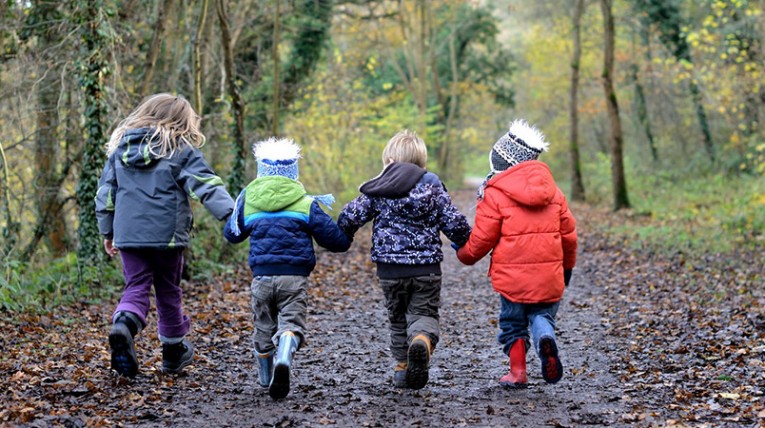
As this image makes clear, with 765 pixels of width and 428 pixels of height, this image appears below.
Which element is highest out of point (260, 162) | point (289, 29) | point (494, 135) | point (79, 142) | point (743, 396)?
point (494, 135)

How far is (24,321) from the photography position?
8.07 meters

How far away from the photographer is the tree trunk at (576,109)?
26414 mm

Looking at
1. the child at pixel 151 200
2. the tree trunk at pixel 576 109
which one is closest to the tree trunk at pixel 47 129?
the child at pixel 151 200

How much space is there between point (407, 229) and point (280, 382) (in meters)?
1.43

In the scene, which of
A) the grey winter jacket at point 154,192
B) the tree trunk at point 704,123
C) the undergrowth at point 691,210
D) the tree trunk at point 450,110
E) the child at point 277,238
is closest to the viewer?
the child at point 277,238

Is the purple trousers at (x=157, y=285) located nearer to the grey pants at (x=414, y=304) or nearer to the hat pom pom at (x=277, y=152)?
the hat pom pom at (x=277, y=152)

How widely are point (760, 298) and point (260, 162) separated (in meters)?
6.41

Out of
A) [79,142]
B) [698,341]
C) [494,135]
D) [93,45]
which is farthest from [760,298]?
[494,135]

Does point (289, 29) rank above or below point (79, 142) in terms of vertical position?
above

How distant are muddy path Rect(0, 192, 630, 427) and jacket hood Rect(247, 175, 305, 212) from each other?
1.35 m

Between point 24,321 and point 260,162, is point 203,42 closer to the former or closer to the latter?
point 24,321

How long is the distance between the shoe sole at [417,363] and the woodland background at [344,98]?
16.5 feet

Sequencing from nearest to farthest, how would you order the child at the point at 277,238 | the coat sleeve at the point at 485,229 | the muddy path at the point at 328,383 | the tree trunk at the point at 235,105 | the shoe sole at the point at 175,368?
the muddy path at the point at 328,383, the child at the point at 277,238, the coat sleeve at the point at 485,229, the shoe sole at the point at 175,368, the tree trunk at the point at 235,105

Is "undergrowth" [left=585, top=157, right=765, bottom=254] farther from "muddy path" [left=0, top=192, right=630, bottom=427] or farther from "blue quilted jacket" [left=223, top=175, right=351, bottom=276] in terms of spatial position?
"blue quilted jacket" [left=223, top=175, right=351, bottom=276]
